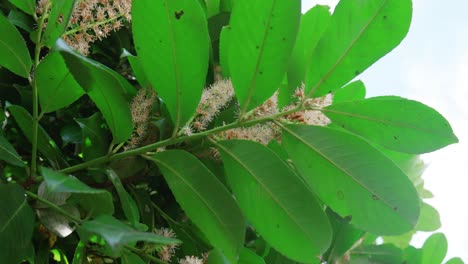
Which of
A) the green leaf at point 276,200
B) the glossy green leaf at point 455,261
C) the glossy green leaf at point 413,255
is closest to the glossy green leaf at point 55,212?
the green leaf at point 276,200

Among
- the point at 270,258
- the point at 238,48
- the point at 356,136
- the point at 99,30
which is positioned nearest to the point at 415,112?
the point at 356,136

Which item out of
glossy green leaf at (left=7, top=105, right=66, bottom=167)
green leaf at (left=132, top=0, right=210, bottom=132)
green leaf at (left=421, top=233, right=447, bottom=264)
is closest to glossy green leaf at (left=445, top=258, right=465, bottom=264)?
green leaf at (left=421, top=233, right=447, bottom=264)

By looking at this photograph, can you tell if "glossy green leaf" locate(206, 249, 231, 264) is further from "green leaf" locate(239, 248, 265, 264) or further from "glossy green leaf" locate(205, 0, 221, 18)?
"glossy green leaf" locate(205, 0, 221, 18)

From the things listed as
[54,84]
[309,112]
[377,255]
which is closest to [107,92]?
[54,84]

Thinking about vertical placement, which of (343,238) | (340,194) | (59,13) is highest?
(59,13)

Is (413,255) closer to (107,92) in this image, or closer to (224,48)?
(224,48)

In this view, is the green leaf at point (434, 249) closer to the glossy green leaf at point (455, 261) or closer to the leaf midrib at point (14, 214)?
the glossy green leaf at point (455, 261)

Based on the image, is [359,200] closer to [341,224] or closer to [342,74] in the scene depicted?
[342,74]
